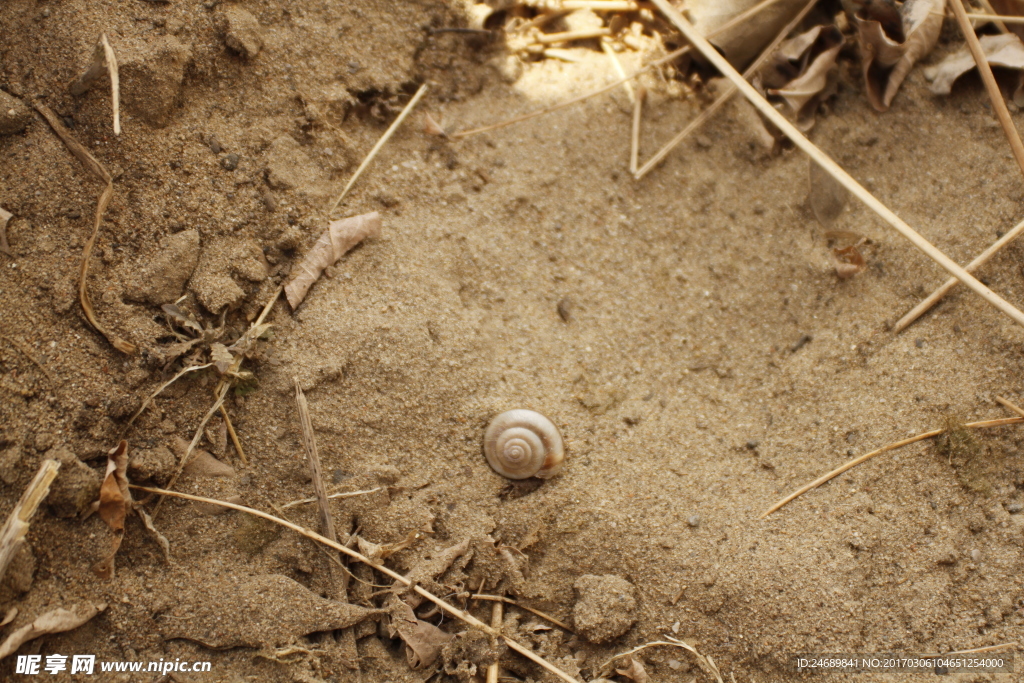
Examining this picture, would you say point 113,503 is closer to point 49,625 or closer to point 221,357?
point 49,625

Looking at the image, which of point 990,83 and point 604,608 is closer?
point 604,608

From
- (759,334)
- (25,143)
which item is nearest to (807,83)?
(759,334)

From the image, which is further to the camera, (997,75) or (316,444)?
(997,75)

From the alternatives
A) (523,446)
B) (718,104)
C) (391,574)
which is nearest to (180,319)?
(391,574)

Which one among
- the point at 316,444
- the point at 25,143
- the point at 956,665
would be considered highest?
the point at 25,143

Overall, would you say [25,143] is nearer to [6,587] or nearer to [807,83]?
[6,587]
